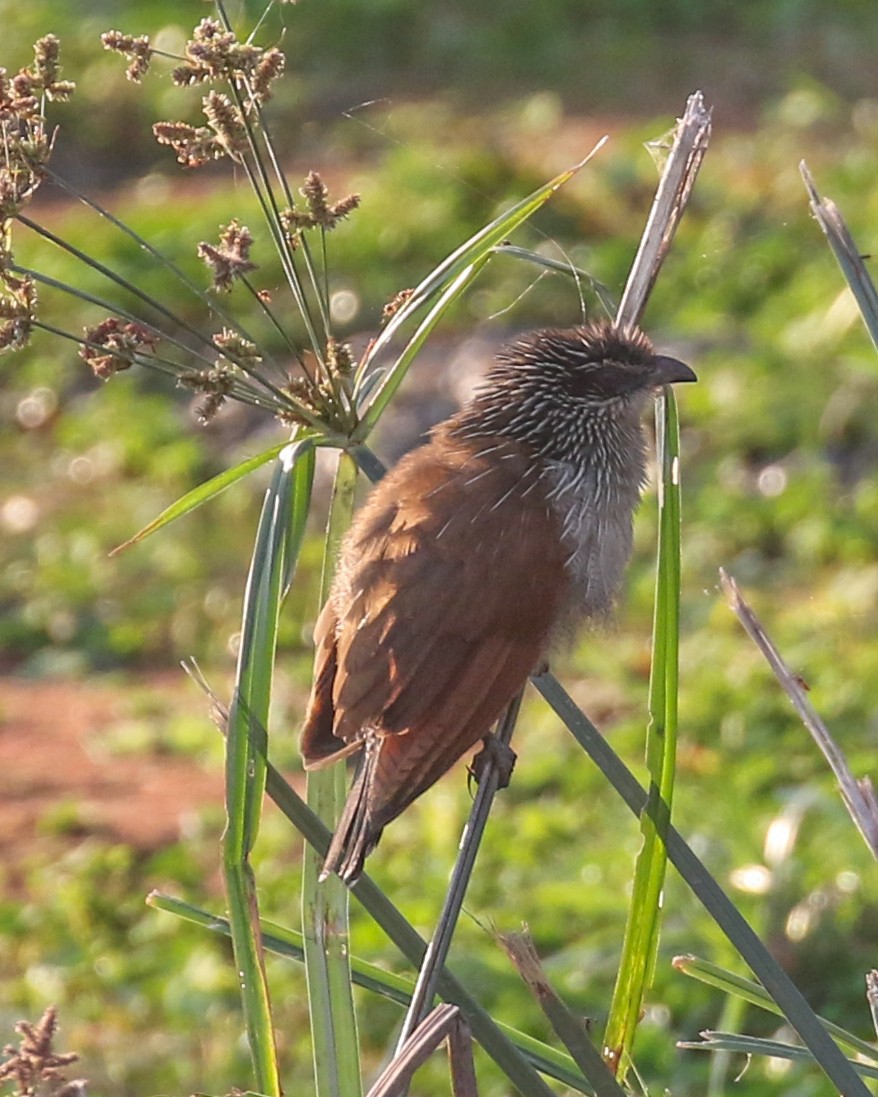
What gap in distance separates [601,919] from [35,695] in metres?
2.62

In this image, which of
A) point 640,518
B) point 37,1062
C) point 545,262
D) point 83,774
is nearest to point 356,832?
point 37,1062

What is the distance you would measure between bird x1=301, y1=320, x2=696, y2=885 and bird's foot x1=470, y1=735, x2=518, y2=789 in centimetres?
3

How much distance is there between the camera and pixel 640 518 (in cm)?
673

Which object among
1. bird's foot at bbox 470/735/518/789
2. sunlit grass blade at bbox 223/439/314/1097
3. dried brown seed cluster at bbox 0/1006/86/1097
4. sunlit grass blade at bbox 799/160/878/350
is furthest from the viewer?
bird's foot at bbox 470/735/518/789

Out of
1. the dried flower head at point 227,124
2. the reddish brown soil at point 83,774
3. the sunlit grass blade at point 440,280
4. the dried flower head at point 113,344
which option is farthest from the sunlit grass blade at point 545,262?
the reddish brown soil at point 83,774

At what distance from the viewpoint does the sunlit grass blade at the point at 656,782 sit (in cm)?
198

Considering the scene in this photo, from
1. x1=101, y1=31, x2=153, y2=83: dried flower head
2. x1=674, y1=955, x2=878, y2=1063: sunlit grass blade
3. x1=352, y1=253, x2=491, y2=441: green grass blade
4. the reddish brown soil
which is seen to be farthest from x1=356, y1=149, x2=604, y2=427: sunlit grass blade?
the reddish brown soil

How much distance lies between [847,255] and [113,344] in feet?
2.60

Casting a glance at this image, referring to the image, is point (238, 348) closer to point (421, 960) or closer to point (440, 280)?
point (440, 280)

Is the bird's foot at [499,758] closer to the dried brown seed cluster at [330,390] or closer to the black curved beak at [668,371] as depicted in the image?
the dried brown seed cluster at [330,390]

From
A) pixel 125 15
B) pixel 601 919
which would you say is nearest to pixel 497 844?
pixel 601 919

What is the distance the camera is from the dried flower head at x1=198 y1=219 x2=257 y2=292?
1870 mm

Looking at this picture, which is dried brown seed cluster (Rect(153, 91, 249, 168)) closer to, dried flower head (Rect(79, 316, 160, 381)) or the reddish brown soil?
dried flower head (Rect(79, 316, 160, 381))

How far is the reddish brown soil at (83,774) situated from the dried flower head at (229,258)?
11.6ft
